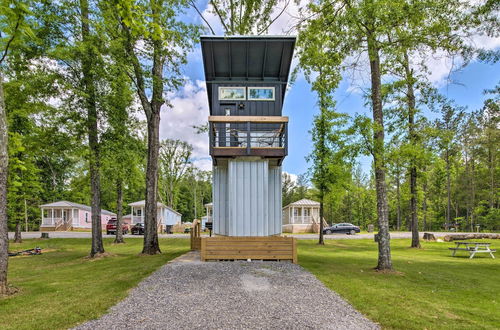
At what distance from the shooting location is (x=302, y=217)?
1340 inches

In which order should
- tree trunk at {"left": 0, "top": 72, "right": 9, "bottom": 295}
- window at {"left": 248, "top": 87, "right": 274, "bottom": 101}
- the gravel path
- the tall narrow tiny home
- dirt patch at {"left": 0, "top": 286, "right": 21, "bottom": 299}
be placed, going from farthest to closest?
window at {"left": 248, "top": 87, "right": 274, "bottom": 101} < the tall narrow tiny home < tree trunk at {"left": 0, "top": 72, "right": 9, "bottom": 295} < dirt patch at {"left": 0, "top": 286, "right": 21, "bottom": 299} < the gravel path

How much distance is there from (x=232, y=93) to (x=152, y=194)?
614 centimetres

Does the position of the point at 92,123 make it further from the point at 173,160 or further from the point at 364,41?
the point at 173,160

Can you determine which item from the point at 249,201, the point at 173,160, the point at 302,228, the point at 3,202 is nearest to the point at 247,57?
the point at 249,201

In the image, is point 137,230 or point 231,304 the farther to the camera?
point 137,230

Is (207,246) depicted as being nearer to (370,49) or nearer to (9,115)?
(370,49)

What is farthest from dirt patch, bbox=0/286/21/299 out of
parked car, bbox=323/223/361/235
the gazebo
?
the gazebo

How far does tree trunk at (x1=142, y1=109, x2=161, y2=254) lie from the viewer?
13078 millimetres

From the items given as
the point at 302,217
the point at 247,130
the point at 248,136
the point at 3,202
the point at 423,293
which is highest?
the point at 247,130

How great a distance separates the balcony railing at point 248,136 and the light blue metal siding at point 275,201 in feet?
3.83

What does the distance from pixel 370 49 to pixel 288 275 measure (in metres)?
7.58

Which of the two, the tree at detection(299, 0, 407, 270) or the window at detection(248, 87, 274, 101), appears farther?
the window at detection(248, 87, 274, 101)

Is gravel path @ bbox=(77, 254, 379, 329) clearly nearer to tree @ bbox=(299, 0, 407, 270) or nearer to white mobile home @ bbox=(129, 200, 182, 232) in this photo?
tree @ bbox=(299, 0, 407, 270)

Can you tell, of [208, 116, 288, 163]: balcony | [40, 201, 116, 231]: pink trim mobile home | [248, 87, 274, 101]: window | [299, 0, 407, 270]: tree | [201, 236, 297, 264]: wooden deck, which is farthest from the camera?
[40, 201, 116, 231]: pink trim mobile home
